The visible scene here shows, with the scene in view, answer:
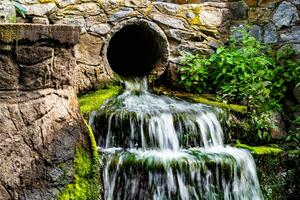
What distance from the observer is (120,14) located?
16.8 ft

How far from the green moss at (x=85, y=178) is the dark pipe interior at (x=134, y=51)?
269cm

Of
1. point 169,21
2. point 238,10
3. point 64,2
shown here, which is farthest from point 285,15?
point 64,2

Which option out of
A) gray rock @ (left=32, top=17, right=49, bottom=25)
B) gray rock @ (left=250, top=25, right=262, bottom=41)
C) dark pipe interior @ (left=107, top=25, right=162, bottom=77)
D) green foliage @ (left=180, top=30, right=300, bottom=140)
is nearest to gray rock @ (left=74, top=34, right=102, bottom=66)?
gray rock @ (left=32, top=17, right=49, bottom=25)

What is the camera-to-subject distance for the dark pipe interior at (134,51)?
5.65 metres

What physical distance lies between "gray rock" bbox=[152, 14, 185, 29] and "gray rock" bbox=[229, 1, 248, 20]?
729 mm

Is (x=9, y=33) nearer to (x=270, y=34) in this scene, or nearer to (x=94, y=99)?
(x=94, y=99)

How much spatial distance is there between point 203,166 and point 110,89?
1.78 m

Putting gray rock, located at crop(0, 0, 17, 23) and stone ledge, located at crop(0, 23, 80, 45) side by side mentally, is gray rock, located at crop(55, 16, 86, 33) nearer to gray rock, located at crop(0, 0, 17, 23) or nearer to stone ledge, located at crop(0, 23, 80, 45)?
gray rock, located at crop(0, 0, 17, 23)

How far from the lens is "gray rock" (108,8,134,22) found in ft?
16.7

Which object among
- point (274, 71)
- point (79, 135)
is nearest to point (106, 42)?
point (274, 71)

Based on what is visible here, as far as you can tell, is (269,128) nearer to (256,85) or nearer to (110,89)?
(256,85)

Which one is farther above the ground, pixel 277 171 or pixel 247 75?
pixel 247 75

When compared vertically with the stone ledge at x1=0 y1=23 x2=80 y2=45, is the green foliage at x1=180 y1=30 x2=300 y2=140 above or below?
below

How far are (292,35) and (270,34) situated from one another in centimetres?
27
